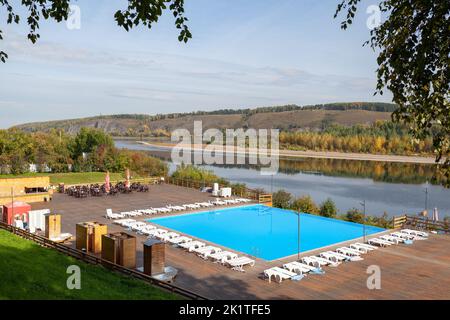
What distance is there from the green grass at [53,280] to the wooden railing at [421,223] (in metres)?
13.8

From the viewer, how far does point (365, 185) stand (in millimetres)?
46500

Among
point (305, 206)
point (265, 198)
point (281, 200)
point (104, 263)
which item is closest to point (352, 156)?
point (281, 200)

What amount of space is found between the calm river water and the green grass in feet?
54.4

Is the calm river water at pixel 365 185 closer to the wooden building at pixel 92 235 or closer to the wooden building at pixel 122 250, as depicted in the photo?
the wooden building at pixel 122 250

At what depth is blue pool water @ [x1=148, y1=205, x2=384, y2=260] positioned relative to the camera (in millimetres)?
17516

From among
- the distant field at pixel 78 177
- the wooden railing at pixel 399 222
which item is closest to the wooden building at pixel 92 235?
the wooden railing at pixel 399 222

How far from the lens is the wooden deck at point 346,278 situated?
36.3 ft

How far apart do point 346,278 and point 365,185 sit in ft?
119

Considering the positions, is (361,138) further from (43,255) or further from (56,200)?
(43,255)

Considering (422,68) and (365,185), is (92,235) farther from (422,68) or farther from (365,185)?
(365,185)

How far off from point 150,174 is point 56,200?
13470mm

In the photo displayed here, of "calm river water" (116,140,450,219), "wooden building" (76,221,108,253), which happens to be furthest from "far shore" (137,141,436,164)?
"wooden building" (76,221,108,253)

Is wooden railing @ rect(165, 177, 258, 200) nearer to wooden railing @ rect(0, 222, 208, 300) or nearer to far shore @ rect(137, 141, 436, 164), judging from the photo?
wooden railing @ rect(0, 222, 208, 300)

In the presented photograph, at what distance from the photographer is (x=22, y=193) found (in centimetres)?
2503
